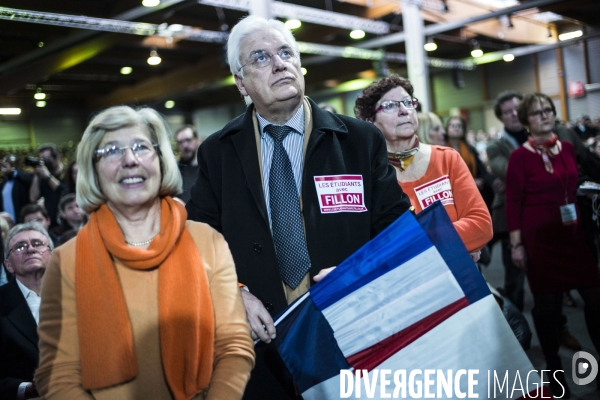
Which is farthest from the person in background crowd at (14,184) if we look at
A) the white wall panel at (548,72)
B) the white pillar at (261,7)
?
the white wall panel at (548,72)

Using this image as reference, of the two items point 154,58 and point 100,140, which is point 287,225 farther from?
point 154,58

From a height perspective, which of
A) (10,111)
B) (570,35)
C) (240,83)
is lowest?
(240,83)

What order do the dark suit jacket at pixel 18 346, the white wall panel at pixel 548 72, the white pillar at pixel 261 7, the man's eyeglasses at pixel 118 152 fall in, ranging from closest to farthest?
the man's eyeglasses at pixel 118 152, the dark suit jacket at pixel 18 346, the white pillar at pixel 261 7, the white wall panel at pixel 548 72

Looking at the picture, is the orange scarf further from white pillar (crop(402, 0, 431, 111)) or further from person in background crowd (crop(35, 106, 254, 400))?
white pillar (crop(402, 0, 431, 111))

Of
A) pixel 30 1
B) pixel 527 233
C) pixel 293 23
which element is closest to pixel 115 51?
pixel 293 23

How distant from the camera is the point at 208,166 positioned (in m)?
1.95

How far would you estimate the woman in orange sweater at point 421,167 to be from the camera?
230 cm

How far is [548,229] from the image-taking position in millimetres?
3230

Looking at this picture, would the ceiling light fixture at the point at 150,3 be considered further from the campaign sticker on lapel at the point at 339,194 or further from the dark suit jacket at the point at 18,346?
the campaign sticker on lapel at the point at 339,194

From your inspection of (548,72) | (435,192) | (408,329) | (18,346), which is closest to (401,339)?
(408,329)

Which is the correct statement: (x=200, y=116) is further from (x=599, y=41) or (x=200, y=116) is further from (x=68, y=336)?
(x=68, y=336)

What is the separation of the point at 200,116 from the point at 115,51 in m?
6.98

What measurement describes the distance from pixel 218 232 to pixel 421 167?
3.64ft

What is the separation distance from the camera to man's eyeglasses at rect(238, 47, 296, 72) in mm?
1863
